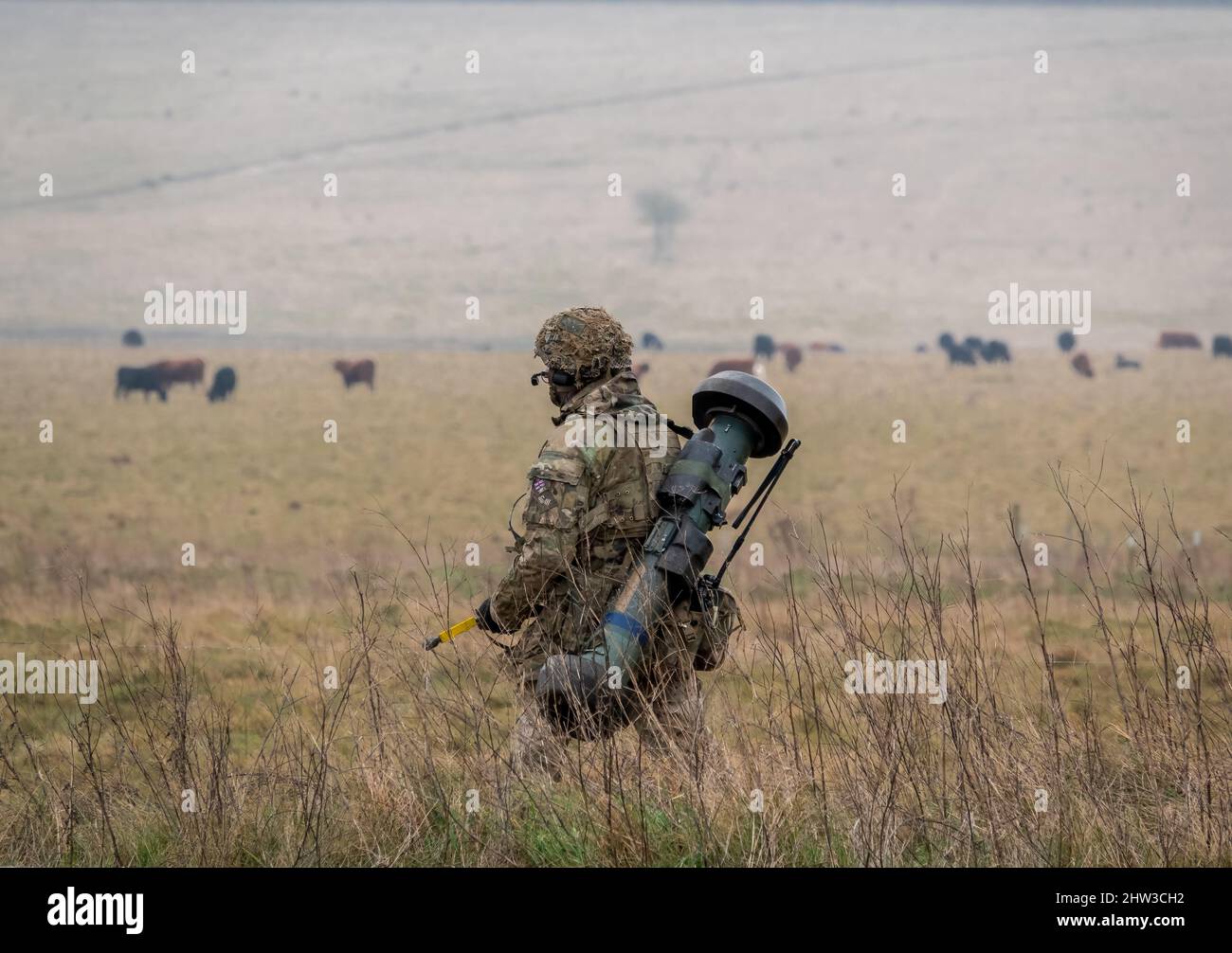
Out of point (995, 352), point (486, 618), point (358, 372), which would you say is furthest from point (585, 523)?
point (995, 352)

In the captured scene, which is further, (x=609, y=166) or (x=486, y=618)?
(x=609, y=166)

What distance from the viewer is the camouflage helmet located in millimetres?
5078

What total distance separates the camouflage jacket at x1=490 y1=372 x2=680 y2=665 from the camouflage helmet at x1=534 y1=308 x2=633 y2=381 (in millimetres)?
78

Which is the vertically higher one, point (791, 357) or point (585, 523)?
point (791, 357)

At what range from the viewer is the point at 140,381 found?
136ft

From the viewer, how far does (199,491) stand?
26.6 metres

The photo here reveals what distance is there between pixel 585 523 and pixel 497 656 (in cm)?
69

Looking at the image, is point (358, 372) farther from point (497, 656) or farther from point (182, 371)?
point (497, 656)

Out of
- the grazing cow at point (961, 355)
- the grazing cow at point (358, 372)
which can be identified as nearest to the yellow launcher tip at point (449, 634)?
the grazing cow at point (358, 372)

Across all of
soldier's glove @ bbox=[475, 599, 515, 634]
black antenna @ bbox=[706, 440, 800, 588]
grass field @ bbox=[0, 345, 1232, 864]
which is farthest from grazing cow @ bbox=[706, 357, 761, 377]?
soldier's glove @ bbox=[475, 599, 515, 634]

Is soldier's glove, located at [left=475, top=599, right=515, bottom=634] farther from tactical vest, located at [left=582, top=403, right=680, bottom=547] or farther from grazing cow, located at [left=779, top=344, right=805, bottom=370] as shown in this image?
grazing cow, located at [left=779, top=344, right=805, bottom=370]

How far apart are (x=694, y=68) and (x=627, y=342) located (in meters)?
120

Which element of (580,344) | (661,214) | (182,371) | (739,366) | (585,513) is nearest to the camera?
(585,513)

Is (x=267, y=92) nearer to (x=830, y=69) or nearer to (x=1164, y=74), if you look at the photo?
(x=830, y=69)
